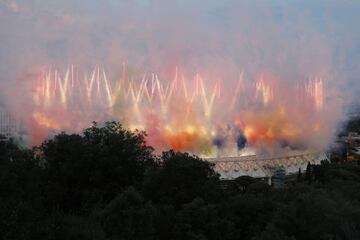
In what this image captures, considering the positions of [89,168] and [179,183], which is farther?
[89,168]

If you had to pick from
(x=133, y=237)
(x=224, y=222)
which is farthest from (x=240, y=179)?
(x=133, y=237)

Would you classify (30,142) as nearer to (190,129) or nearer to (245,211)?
(190,129)

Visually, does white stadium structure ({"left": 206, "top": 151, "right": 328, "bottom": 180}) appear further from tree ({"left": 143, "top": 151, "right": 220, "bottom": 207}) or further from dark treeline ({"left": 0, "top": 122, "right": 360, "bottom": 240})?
tree ({"left": 143, "top": 151, "right": 220, "bottom": 207})

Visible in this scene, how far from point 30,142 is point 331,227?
4012cm

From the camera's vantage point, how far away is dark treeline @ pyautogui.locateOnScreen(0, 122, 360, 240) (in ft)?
36.0

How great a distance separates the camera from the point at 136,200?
39.5ft

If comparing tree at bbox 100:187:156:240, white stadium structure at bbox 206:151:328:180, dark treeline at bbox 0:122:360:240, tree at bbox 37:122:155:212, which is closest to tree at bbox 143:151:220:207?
dark treeline at bbox 0:122:360:240

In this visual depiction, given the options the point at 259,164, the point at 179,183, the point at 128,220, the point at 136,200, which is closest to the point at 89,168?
the point at 179,183

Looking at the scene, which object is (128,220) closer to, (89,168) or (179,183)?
(179,183)

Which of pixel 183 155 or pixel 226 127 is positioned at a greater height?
pixel 226 127

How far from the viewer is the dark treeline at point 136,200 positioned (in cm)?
1098

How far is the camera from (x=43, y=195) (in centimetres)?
1767

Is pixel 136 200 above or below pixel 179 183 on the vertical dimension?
below

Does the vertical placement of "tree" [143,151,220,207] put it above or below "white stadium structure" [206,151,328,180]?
below
